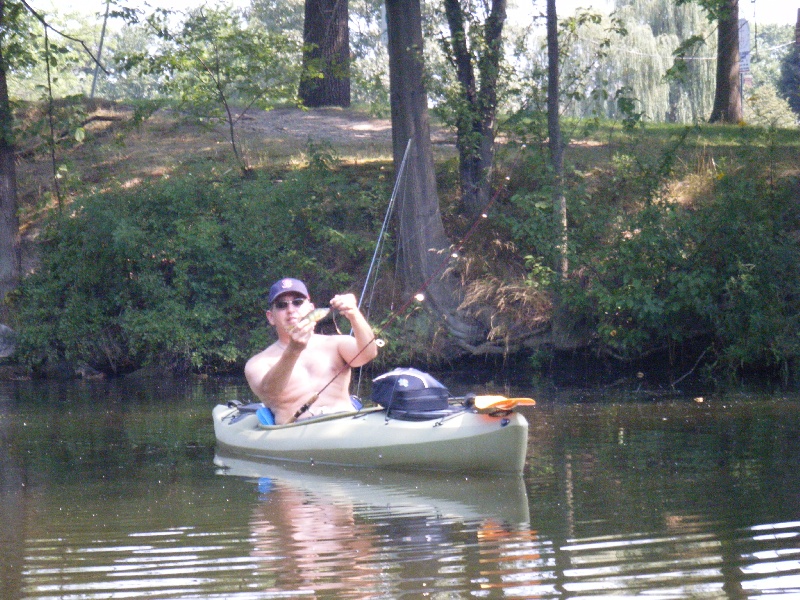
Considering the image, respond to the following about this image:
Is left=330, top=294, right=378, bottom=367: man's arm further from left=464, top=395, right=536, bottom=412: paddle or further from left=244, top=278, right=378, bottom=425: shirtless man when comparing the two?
left=464, top=395, right=536, bottom=412: paddle

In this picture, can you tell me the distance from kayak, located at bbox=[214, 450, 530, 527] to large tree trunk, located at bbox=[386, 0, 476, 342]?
238 inches

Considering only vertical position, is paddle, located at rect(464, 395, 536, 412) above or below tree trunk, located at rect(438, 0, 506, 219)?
below

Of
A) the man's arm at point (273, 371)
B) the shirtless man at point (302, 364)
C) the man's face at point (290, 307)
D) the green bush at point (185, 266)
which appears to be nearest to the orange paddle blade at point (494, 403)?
the shirtless man at point (302, 364)

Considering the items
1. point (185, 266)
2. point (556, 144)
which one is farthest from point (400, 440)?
point (185, 266)

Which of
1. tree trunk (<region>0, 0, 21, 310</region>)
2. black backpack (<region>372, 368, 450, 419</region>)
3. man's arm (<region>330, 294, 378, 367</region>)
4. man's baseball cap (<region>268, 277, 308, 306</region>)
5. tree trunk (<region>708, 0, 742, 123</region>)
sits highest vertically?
tree trunk (<region>708, 0, 742, 123</region>)

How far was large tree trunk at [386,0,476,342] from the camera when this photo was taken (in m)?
13.4

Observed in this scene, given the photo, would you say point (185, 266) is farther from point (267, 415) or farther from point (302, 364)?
point (302, 364)

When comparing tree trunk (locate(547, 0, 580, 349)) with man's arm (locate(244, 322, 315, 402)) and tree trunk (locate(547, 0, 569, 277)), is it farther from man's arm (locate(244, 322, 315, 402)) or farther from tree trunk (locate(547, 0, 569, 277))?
man's arm (locate(244, 322, 315, 402))

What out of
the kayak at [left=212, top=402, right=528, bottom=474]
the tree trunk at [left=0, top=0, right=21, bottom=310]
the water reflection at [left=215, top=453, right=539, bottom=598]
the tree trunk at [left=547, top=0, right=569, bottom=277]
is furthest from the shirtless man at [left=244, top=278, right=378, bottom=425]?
the tree trunk at [left=0, top=0, right=21, bottom=310]

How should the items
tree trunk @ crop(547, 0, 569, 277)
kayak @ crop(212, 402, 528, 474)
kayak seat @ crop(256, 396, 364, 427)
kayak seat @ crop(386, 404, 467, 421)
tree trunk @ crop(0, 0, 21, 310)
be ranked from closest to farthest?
kayak @ crop(212, 402, 528, 474), kayak seat @ crop(386, 404, 467, 421), kayak seat @ crop(256, 396, 364, 427), tree trunk @ crop(547, 0, 569, 277), tree trunk @ crop(0, 0, 21, 310)

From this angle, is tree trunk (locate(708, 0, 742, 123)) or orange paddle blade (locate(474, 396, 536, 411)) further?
tree trunk (locate(708, 0, 742, 123))

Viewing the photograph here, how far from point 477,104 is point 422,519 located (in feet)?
30.7

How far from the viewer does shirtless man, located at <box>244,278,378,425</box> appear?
729cm

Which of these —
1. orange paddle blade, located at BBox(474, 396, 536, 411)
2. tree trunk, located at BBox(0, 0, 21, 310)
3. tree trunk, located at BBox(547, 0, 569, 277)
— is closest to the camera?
orange paddle blade, located at BBox(474, 396, 536, 411)
